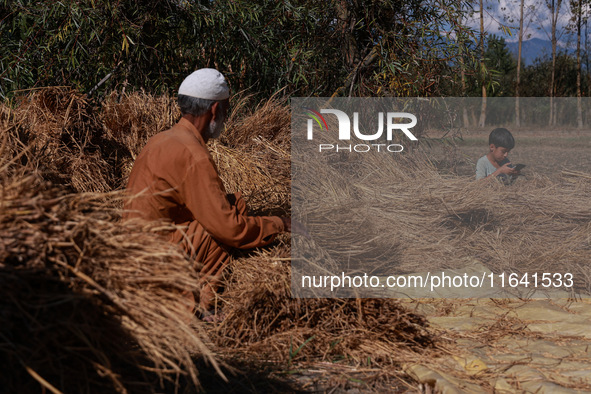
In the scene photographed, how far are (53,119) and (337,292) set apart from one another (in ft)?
7.24

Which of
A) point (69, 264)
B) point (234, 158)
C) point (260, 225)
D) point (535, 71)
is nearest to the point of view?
point (69, 264)

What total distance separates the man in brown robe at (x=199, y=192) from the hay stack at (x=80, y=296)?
2.61 feet

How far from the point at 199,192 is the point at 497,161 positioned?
3.12m

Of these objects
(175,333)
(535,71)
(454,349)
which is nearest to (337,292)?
(454,349)

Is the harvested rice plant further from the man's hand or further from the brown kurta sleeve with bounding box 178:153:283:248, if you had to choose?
the brown kurta sleeve with bounding box 178:153:283:248

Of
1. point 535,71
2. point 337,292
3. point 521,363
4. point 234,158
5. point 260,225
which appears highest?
point 535,71

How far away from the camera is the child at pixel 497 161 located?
4.71 metres

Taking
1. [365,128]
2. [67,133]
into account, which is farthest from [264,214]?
[365,128]

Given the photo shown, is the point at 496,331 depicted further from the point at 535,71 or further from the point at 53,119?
the point at 535,71

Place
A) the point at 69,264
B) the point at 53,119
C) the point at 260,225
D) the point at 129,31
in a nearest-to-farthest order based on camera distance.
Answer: the point at 69,264
the point at 260,225
the point at 53,119
the point at 129,31

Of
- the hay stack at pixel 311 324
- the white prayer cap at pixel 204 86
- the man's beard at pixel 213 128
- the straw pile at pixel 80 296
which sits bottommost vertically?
the hay stack at pixel 311 324

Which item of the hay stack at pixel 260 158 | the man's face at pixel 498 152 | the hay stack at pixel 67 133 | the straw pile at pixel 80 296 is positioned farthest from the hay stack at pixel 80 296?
the man's face at pixel 498 152

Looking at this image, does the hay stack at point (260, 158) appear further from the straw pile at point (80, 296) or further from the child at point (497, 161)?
the straw pile at point (80, 296)

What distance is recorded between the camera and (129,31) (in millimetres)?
5086
